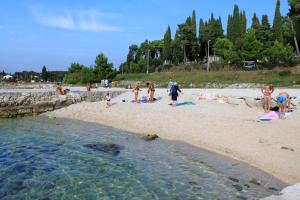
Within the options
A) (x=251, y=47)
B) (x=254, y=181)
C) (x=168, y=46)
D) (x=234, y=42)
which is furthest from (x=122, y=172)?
(x=168, y=46)

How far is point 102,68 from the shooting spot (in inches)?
2435

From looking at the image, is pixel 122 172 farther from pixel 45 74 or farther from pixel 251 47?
pixel 45 74

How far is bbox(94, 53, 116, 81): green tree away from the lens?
6147 centimetres

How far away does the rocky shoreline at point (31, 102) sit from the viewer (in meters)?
23.6

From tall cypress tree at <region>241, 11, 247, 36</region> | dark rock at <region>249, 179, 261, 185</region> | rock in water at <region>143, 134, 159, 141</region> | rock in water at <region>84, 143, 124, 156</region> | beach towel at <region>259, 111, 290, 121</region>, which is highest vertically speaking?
tall cypress tree at <region>241, 11, 247, 36</region>

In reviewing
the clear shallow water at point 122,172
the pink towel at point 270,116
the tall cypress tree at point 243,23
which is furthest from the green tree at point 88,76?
the pink towel at point 270,116

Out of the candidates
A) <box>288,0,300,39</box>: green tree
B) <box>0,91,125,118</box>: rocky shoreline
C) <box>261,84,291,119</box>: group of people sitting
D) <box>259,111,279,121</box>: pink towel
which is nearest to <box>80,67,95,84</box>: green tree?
<box>288,0,300,39</box>: green tree

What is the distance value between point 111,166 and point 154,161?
54.7 inches

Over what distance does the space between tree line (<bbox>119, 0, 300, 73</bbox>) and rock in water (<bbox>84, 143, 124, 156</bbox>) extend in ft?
123

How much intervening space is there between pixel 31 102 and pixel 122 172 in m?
16.8

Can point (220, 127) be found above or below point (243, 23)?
below

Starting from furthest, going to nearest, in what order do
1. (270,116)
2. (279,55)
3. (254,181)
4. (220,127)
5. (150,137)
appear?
(279,55), (270,116), (150,137), (220,127), (254,181)

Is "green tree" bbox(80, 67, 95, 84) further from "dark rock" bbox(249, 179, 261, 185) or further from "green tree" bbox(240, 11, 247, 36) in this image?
"dark rock" bbox(249, 179, 261, 185)

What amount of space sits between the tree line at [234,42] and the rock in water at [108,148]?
123 ft
